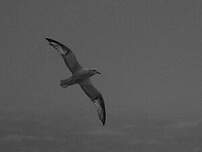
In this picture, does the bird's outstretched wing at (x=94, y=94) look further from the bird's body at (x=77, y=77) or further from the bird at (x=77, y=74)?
the bird's body at (x=77, y=77)

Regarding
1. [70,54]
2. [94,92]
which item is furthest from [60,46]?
[94,92]

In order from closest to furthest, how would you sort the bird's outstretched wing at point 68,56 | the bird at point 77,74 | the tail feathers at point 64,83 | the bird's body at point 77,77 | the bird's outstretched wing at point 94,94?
the tail feathers at point 64,83
the bird's body at point 77,77
the bird at point 77,74
the bird's outstretched wing at point 68,56
the bird's outstretched wing at point 94,94

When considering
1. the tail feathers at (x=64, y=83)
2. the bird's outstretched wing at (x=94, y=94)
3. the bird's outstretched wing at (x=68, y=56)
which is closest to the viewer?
the tail feathers at (x=64, y=83)

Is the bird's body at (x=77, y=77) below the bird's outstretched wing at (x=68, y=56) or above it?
below

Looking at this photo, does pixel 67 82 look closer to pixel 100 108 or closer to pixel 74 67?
pixel 74 67

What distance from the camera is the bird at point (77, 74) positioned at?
2430 centimetres

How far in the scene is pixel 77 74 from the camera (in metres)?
24.4

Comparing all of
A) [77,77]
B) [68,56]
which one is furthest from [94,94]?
[68,56]

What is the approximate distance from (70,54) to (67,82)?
5.22 ft

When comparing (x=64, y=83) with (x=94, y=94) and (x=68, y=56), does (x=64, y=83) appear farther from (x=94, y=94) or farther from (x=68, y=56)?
(x=94, y=94)

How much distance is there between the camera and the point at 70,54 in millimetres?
24984

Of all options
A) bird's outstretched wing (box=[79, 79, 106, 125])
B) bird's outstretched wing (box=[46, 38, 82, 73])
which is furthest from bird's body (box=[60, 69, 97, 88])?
bird's outstretched wing (box=[79, 79, 106, 125])

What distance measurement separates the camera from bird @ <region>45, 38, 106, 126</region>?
79.7 feet

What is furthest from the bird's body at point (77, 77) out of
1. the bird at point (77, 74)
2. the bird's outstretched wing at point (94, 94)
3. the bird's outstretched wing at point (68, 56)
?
the bird's outstretched wing at point (94, 94)
